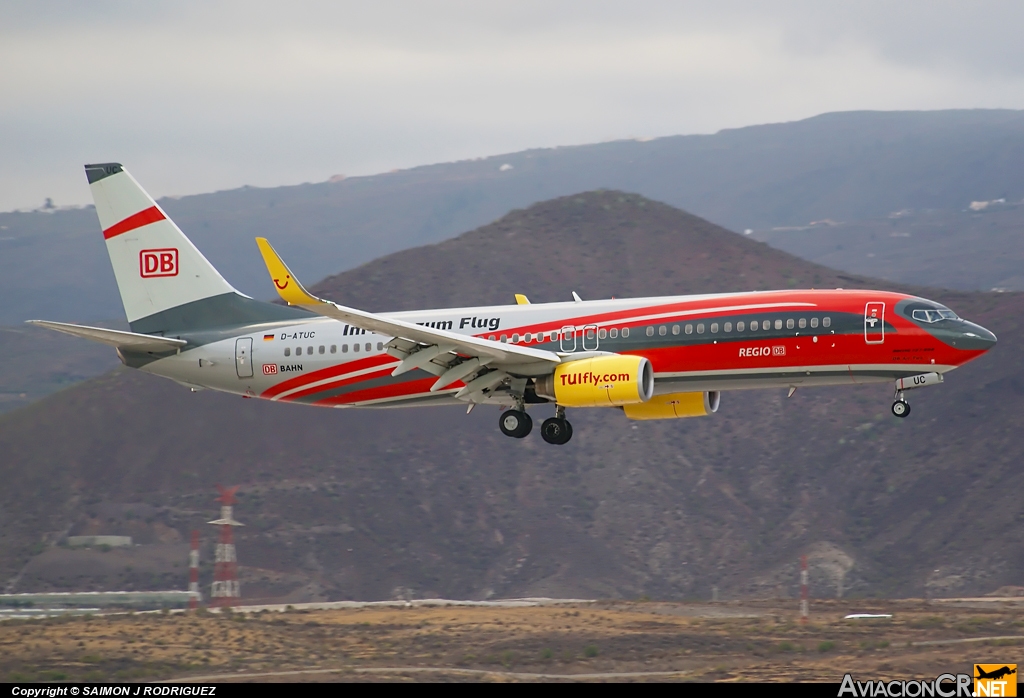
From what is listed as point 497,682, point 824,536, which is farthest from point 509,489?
point 497,682

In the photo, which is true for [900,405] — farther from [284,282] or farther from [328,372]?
[284,282]

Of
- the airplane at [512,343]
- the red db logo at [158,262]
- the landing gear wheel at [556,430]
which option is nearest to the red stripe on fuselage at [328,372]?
the airplane at [512,343]

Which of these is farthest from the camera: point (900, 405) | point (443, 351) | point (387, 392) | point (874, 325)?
point (387, 392)

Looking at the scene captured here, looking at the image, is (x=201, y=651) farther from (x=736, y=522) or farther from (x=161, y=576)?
(x=736, y=522)

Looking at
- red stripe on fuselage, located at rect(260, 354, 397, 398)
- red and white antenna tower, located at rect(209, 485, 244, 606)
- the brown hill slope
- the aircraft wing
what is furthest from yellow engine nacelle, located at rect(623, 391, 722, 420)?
the brown hill slope

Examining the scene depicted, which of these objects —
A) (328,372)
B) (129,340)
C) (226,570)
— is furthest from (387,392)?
(226,570)

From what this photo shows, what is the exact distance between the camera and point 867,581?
8381cm

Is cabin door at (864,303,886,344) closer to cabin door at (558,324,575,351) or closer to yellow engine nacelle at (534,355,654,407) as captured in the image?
yellow engine nacelle at (534,355,654,407)

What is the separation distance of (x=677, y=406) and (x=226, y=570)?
1308 inches

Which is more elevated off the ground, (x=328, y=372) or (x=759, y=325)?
(x=759, y=325)

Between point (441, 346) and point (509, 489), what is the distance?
168ft

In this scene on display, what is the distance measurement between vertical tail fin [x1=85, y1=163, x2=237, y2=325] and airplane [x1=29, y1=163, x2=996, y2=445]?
0.06m

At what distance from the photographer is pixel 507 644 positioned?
50656mm

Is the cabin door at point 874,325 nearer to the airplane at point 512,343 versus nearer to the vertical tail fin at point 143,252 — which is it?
the airplane at point 512,343
